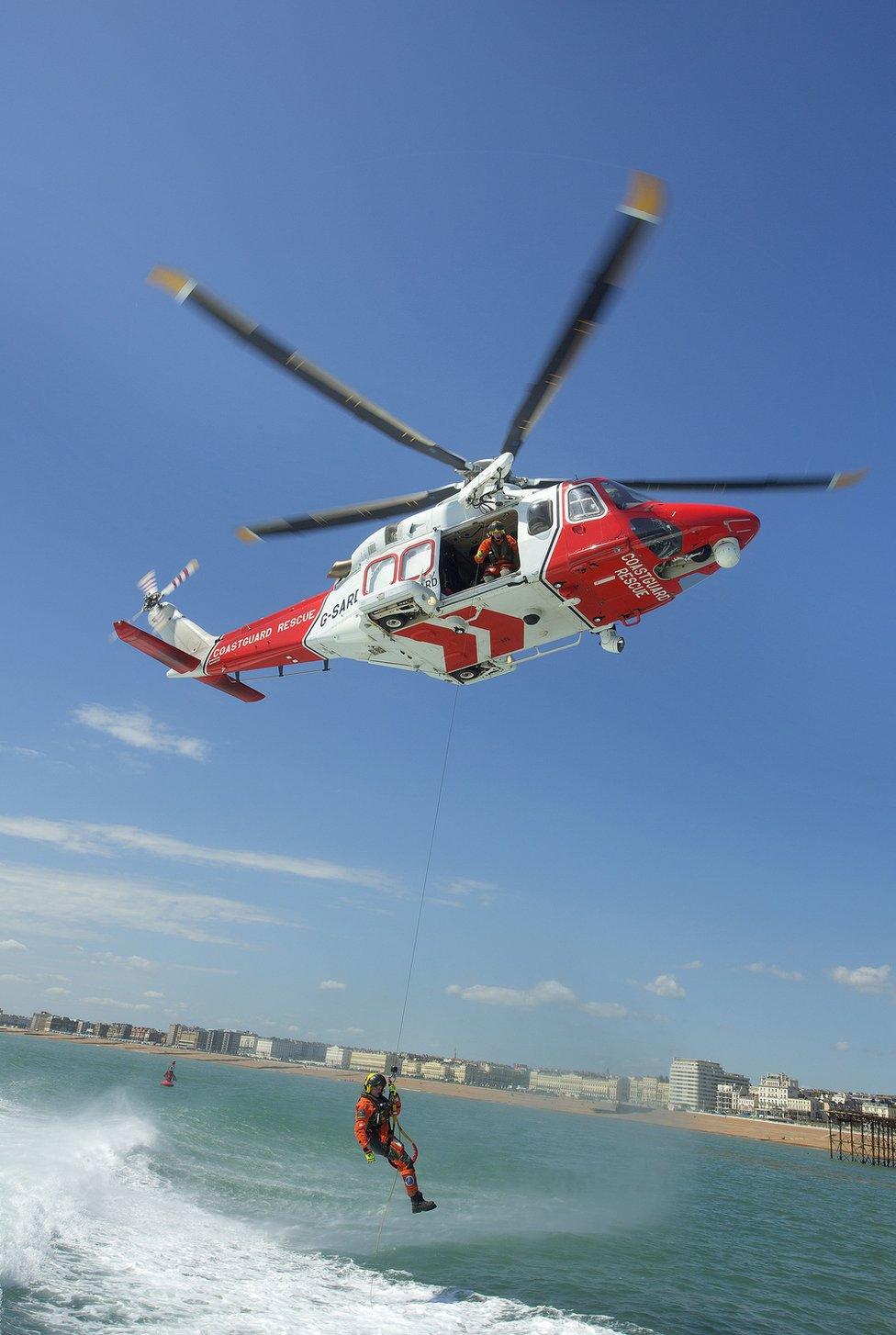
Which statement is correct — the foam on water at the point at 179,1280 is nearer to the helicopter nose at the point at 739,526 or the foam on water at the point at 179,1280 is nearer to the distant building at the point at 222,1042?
the helicopter nose at the point at 739,526

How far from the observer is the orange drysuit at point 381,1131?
1083cm

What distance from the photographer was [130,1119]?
30.8 m

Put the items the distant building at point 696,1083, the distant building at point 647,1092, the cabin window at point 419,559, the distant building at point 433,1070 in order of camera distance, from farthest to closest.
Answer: the distant building at point 433,1070, the distant building at point 696,1083, the distant building at point 647,1092, the cabin window at point 419,559

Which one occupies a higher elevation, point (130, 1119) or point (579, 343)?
point (579, 343)

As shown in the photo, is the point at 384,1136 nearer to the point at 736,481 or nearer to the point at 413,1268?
the point at 413,1268

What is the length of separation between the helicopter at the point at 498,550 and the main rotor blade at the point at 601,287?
0.07 ft

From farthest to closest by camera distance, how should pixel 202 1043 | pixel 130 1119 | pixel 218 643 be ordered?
1. pixel 202 1043
2. pixel 130 1119
3. pixel 218 643

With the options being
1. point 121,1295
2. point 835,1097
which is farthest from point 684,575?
point 835,1097

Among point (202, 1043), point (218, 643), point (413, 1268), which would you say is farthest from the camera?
point (202, 1043)

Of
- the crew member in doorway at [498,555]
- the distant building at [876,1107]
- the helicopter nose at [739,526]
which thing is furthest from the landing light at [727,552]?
the distant building at [876,1107]

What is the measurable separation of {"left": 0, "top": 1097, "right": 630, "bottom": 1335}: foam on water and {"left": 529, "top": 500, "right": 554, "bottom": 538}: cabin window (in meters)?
10.7

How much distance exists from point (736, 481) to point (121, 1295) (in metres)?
13.3

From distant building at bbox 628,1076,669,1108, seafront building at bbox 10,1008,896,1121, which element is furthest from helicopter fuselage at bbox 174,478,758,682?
seafront building at bbox 10,1008,896,1121

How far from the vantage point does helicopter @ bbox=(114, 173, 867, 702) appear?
385 inches
